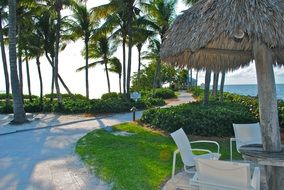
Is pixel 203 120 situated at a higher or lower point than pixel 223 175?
lower

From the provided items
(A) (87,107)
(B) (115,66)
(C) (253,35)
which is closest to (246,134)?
(C) (253,35)

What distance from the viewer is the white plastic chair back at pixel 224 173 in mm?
3953

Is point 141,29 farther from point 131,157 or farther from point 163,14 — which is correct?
point 131,157

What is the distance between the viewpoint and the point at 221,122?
11711 millimetres

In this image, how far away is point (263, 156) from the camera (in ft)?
15.9

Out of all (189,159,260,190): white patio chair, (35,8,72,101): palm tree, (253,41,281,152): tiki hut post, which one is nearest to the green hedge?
(35,8,72,101): palm tree

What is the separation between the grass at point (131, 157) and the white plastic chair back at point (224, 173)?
214 centimetres

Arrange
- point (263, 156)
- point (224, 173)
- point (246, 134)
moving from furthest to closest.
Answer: point (246, 134) → point (263, 156) → point (224, 173)

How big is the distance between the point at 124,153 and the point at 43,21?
19.5 m

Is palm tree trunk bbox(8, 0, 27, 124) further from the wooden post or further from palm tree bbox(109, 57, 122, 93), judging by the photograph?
palm tree bbox(109, 57, 122, 93)

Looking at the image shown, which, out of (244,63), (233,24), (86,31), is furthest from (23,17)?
(233,24)

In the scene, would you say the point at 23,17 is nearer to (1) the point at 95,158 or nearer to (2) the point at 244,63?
(1) the point at 95,158

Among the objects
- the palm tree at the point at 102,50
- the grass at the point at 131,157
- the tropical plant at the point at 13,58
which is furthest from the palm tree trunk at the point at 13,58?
the palm tree at the point at 102,50

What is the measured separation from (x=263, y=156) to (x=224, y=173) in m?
1.03
